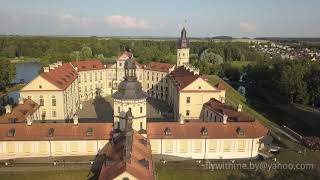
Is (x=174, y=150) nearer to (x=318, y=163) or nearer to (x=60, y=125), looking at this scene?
(x=60, y=125)

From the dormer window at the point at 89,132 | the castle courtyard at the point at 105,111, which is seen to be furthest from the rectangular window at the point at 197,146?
the castle courtyard at the point at 105,111

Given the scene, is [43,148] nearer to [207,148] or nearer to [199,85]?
[207,148]

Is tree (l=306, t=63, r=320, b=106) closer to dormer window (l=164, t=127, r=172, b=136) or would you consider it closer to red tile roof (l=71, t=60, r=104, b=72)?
dormer window (l=164, t=127, r=172, b=136)

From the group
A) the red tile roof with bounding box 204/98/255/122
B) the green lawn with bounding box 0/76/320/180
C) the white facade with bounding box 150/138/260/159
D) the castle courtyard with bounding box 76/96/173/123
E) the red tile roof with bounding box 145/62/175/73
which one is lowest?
the castle courtyard with bounding box 76/96/173/123

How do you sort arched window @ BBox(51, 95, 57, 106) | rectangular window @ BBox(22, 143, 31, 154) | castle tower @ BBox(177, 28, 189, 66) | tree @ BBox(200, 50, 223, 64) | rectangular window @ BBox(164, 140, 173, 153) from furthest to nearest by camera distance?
1. tree @ BBox(200, 50, 223, 64)
2. castle tower @ BBox(177, 28, 189, 66)
3. arched window @ BBox(51, 95, 57, 106)
4. rectangular window @ BBox(164, 140, 173, 153)
5. rectangular window @ BBox(22, 143, 31, 154)

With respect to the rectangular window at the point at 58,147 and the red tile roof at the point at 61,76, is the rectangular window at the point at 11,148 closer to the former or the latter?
the rectangular window at the point at 58,147

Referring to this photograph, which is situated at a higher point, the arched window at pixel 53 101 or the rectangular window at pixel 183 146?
the arched window at pixel 53 101

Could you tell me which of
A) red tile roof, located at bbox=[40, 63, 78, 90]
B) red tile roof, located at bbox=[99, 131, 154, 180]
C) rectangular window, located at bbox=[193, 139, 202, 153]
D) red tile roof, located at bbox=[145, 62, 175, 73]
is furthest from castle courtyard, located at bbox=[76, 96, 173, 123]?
red tile roof, located at bbox=[99, 131, 154, 180]
